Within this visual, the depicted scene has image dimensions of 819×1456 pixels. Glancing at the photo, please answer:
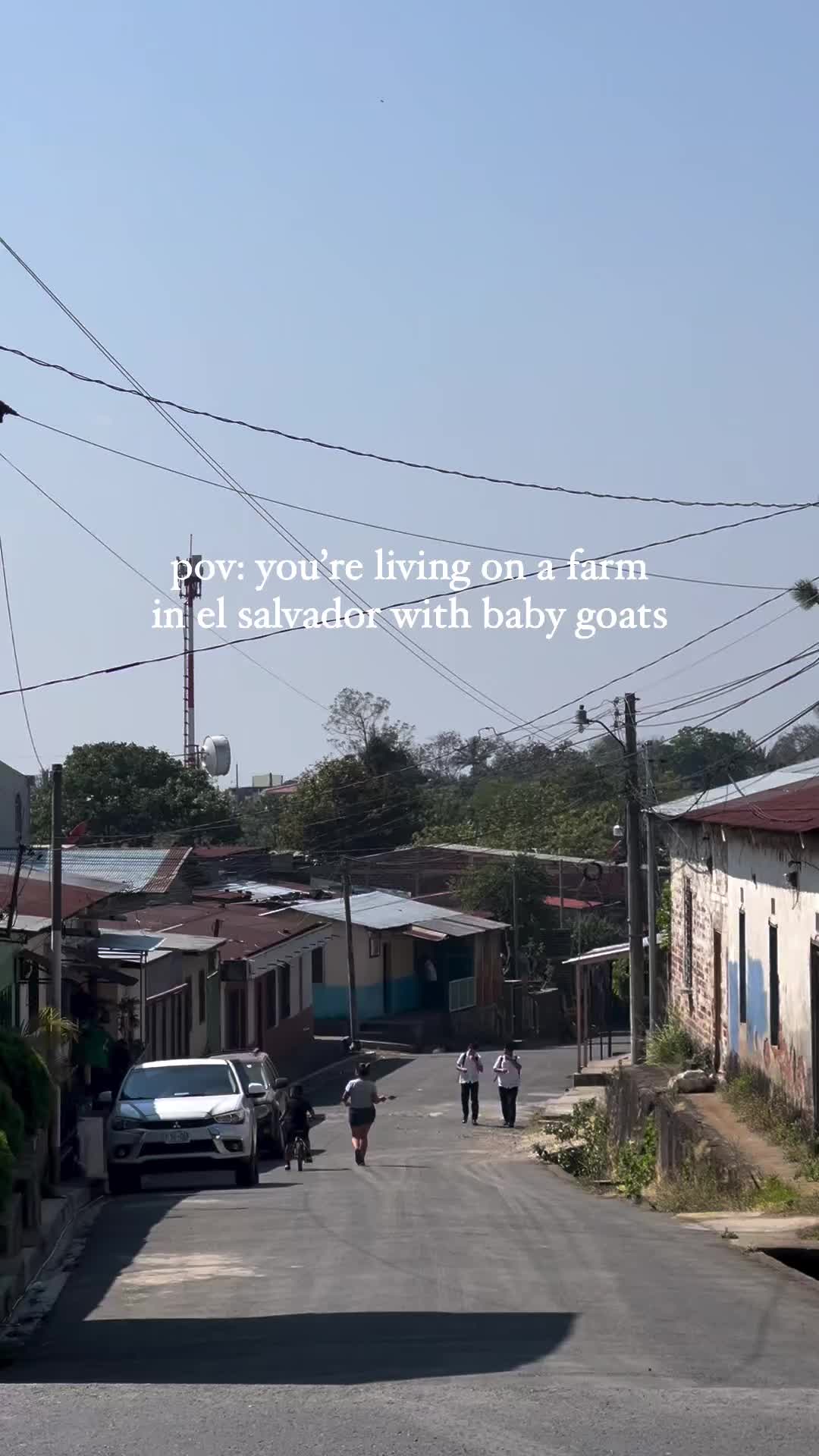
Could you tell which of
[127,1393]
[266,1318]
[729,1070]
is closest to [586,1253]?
[266,1318]

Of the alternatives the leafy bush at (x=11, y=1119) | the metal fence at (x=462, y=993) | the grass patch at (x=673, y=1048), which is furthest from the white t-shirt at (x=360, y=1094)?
the metal fence at (x=462, y=993)

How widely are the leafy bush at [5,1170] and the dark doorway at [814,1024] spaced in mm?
9945

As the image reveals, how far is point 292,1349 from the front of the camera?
848 cm

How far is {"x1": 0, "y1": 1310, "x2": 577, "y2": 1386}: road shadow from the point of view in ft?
25.4

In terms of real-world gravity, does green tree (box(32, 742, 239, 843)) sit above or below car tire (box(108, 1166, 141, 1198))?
above

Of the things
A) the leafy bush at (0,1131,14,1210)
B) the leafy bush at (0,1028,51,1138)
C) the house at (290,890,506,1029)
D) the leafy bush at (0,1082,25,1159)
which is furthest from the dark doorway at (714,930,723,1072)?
the house at (290,890,506,1029)

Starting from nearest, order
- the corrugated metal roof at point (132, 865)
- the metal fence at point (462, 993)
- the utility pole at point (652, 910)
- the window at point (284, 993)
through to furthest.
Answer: the utility pole at point (652, 910), the corrugated metal roof at point (132, 865), the window at point (284, 993), the metal fence at point (462, 993)

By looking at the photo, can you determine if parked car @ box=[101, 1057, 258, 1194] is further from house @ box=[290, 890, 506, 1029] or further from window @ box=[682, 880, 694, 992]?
house @ box=[290, 890, 506, 1029]

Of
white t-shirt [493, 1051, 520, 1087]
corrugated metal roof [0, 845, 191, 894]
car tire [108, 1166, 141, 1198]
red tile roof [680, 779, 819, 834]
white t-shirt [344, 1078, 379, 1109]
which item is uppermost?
red tile roof [680, 779, 819, 834]

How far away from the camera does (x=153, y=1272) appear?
1172cm

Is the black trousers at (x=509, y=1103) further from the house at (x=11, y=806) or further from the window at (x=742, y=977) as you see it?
the house at (x=11, y=806)

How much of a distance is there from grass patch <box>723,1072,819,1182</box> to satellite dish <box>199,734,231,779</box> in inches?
1410

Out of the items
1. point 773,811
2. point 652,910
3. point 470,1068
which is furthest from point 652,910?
point 773,811

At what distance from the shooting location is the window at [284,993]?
145 ft
